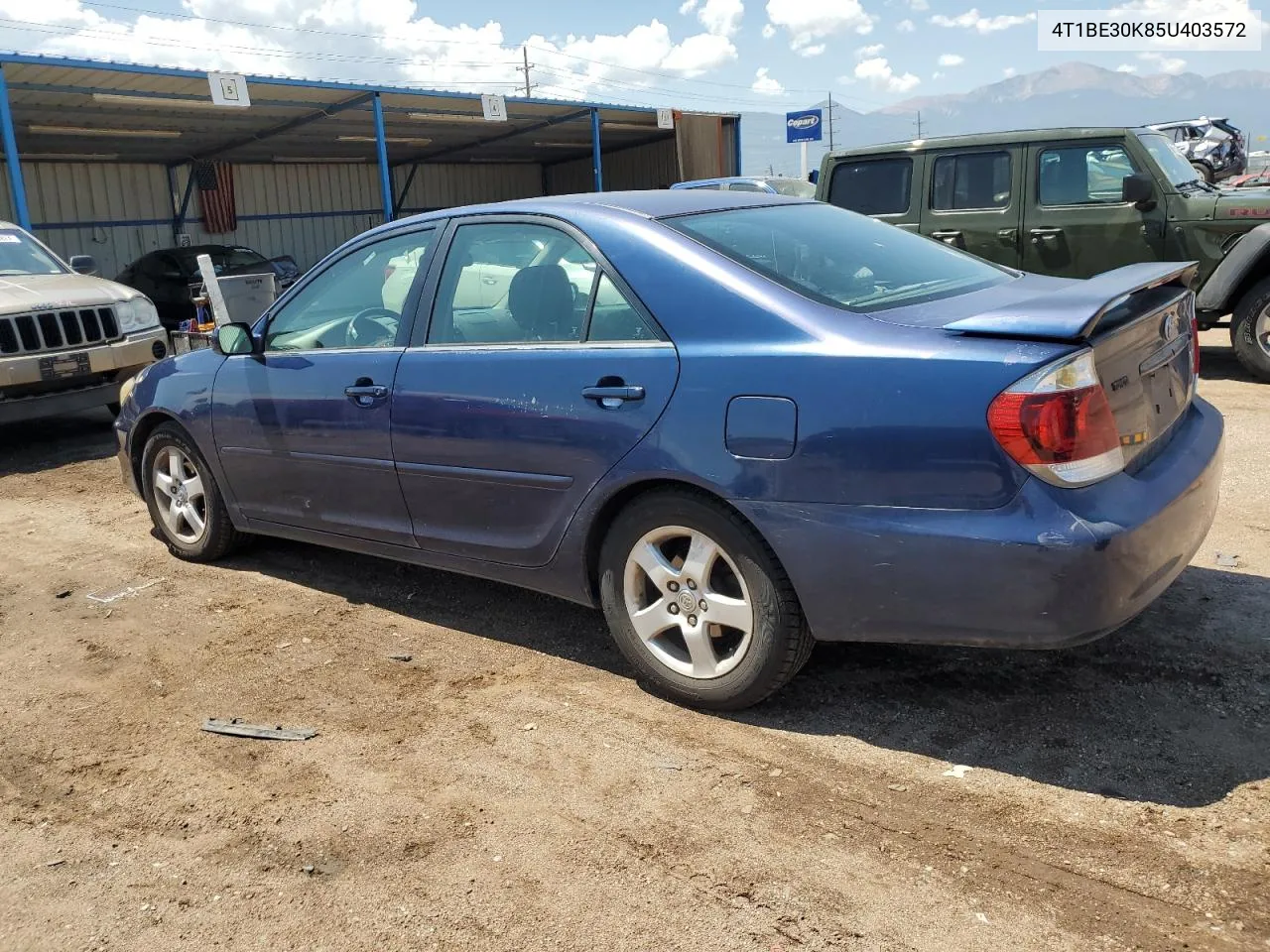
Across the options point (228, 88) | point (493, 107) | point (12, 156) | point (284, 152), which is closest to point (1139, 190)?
point (228, 88)

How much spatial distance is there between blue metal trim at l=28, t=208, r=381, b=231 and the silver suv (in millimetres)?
13666

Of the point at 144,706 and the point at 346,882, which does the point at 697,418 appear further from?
the point at 144,706

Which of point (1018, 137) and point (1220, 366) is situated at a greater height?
point (1018, 137)

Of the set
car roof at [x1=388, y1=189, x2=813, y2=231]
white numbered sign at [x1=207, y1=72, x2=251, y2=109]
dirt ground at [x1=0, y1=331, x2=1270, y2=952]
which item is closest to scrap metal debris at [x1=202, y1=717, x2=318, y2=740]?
dirt ground at [x1=0, y1=331, x2=1270, y2=952]

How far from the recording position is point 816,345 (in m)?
2.99

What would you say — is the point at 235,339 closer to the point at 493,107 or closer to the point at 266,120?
the point at 493,107

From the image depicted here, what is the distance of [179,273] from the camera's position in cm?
1647

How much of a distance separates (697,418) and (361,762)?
58.0 inches

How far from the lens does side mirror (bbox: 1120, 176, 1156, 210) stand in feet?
27.5

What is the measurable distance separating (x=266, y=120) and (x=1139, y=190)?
1529cm

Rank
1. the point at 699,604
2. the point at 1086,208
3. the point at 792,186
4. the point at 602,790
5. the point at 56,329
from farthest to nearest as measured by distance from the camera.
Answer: the point at 792,186 < the point at 1086,208 < the point at 56,329 < the point at 699,604 < the point at 602,790

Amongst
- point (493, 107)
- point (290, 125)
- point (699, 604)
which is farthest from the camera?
point (290, 125)

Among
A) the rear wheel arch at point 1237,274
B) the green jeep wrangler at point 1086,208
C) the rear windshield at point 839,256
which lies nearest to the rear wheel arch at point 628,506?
the rear windshield at point 839,256

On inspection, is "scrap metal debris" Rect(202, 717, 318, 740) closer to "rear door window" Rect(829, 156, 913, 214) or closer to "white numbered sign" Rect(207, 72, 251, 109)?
"rear door window" Rect(829, 156, 913, 214)
